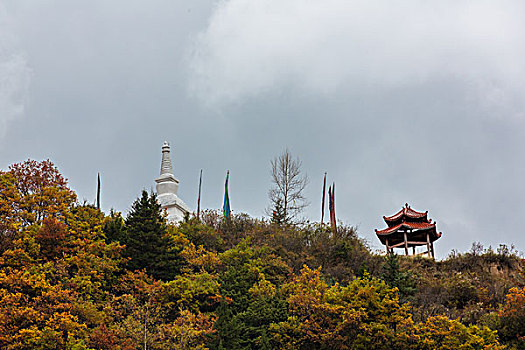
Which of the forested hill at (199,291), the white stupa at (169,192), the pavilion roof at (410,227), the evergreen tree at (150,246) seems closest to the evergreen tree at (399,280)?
the forested hill at (199,291)

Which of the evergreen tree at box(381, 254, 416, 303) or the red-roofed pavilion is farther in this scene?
the red-roofed pavilion

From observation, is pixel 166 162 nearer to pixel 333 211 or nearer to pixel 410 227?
pixel 333 211

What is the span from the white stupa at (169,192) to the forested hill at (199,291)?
5035mm

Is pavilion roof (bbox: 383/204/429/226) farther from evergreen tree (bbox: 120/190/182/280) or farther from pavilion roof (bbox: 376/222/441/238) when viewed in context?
evergreen tree (bbox: 120/190/182/280)

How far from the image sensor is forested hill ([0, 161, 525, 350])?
66.6ft

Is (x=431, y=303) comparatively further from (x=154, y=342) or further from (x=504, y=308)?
(x=154, y=342)

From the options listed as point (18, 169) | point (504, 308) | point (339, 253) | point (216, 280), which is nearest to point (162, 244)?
point (216, 280)

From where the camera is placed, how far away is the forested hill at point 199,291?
20312 millimetres

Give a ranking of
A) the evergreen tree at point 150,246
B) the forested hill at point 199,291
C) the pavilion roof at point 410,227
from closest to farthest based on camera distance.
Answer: the forested hill at point 199,291 → the evergreen tree at point 150,246 → the pavilion roof at point 410,227

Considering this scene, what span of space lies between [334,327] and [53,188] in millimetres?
12202

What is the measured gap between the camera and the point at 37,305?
21.0m

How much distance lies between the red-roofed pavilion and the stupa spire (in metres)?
11.7

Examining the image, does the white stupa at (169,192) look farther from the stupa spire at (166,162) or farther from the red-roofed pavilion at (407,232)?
the red-roofed pavilion at (407,232)

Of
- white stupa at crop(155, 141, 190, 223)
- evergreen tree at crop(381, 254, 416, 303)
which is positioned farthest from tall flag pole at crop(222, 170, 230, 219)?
evergreen tree at crop(381, 254, 416, 303)
